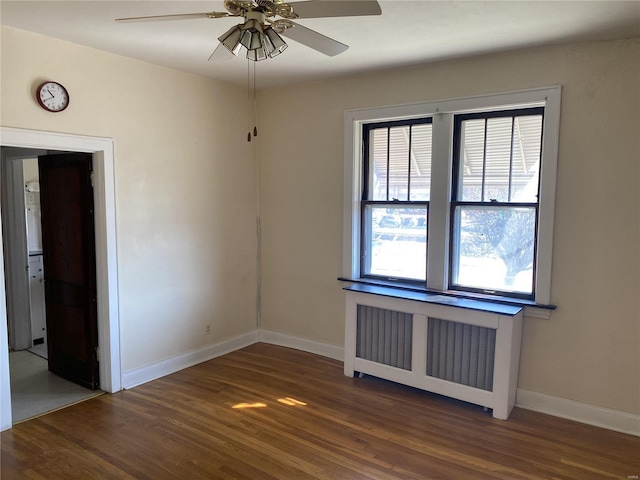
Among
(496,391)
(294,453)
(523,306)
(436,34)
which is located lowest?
(294,453)

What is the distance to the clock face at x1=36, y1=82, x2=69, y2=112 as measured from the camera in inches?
125

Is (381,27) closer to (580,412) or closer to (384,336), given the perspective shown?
(384,336)

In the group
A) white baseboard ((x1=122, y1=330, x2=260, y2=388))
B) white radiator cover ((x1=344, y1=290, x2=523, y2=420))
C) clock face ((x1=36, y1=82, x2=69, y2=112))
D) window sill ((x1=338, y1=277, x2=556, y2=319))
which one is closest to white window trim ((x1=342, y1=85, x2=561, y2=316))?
window sill ((x1=338, y1=277, x2=556, y2=319))

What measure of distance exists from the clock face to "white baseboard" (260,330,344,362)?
302cm

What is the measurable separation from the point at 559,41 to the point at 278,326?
371 centimetres

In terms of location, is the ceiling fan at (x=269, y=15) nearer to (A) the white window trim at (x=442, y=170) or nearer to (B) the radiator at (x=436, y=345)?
(A) the white window trim at (x=442, y=170)

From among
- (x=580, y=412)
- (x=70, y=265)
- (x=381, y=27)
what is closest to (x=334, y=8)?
(x=381, y=27)

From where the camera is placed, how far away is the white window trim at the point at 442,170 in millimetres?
3348

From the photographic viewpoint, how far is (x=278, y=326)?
502 cm

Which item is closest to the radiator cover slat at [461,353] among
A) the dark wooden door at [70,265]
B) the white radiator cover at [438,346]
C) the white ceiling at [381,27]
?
the white radiator cover at [438,346]

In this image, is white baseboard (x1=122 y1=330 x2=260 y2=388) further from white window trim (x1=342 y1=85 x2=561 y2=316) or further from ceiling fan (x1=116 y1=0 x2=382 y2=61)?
ceiling fan (x1=116 y1=0 x2=382 y2=61)

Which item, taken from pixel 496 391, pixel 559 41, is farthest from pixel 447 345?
pixel 559 41

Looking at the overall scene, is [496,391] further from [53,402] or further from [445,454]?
[53,402]

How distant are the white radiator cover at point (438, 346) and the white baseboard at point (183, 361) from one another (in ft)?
4.42
